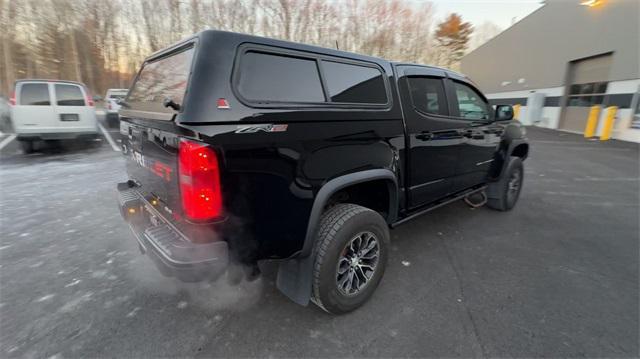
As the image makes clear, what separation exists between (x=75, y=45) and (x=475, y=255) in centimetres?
3227

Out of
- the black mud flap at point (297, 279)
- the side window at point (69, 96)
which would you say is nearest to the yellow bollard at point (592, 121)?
the black mud flap at point (297, 279)

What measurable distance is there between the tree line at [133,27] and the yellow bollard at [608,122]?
18.7 metres

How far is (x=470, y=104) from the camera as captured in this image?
390 cm

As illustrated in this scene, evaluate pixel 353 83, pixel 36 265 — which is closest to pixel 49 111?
pixel 36 265

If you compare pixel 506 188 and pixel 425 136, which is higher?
pixel 425 136

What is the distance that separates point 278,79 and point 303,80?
0.70 feet

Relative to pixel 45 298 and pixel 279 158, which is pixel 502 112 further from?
pixel 45 298

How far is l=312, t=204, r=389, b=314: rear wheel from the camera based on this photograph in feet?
7.40

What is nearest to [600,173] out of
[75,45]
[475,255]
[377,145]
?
[475,255]

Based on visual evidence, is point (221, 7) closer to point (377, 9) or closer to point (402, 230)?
point (377, 9)

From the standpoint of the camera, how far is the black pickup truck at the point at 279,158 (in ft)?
5.85

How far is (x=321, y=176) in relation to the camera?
2184mm

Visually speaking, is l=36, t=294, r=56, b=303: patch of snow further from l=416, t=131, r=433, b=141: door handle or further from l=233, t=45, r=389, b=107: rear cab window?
l=416, t=131, r=433, b=141: door handle

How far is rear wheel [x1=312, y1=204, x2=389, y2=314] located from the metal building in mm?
14359
